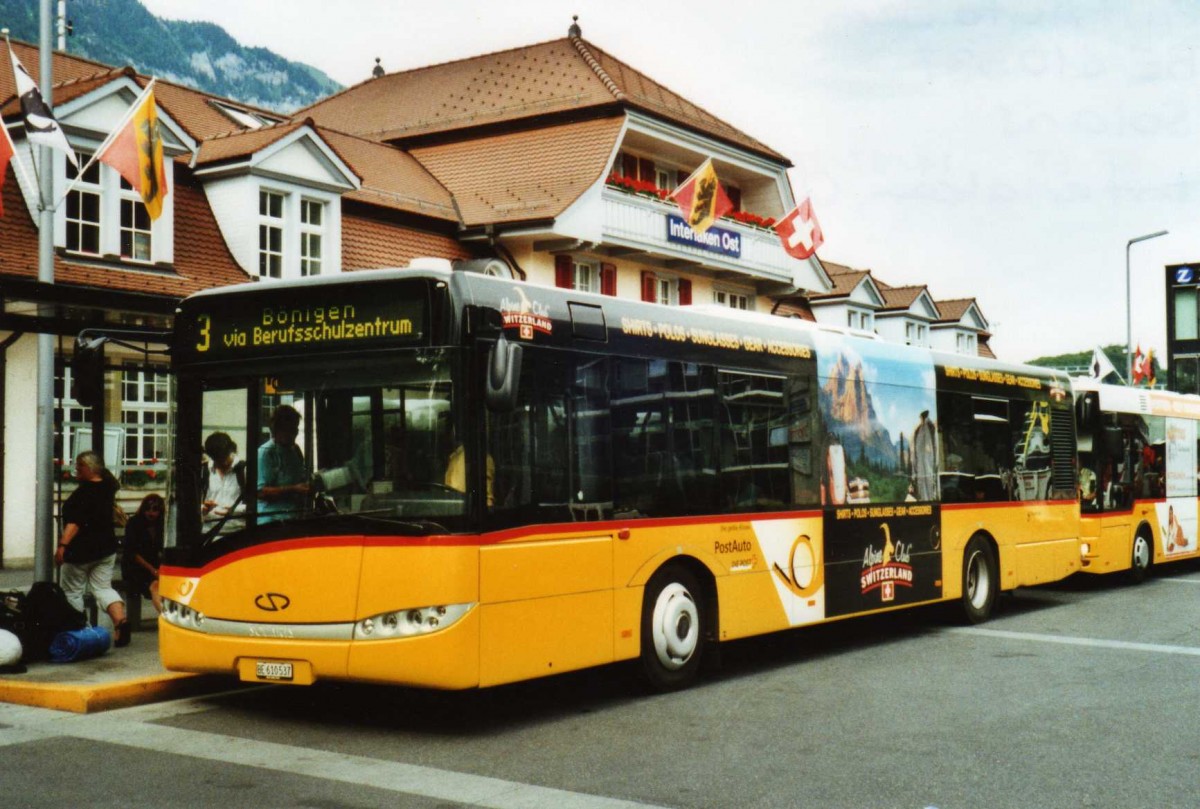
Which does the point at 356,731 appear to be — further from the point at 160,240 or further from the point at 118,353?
the point at 160,240

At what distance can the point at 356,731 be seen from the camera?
8.53 meters

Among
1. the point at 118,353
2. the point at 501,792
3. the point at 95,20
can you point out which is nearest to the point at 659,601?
the point at 501,792

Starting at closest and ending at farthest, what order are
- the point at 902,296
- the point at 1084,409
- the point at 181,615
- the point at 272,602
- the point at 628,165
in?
1. the point at 272,602
2. the point at 181,615
3. the point at 1084,409
4. the point at 628,165
5. the point at 902,296

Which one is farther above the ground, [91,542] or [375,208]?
[375,208]

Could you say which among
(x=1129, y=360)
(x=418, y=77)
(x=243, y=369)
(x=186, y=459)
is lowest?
(x=186, y=459)

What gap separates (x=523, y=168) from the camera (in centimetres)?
3108

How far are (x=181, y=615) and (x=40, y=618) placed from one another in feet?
7.74

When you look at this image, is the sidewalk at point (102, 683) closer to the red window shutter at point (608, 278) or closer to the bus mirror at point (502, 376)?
the bus mirror at point (502, 376)

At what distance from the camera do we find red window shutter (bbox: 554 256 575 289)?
29812mm

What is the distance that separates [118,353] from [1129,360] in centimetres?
3240

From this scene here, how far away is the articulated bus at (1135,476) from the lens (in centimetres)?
1844

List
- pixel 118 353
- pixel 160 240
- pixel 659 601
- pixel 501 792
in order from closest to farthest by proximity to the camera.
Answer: pixel 501 792
pixel 659 601
pixel 118 353
pixel 160 240

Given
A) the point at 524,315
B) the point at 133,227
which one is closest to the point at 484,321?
the point at 524,315

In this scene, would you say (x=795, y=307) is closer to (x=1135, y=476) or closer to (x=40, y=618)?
(x=1135, y=476)
